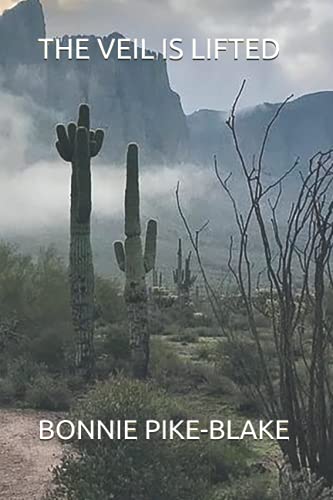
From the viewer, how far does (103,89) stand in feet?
295

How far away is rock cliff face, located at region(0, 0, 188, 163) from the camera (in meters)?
79.5

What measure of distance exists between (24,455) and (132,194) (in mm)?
7423

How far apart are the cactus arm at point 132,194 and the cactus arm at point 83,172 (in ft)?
3.28

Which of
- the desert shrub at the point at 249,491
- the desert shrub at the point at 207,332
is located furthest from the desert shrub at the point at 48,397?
the desert shrub at the point at 207,332

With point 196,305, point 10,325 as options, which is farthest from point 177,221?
point 10,325

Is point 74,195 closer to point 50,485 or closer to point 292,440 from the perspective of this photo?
point 50,485

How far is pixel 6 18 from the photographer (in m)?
97.3

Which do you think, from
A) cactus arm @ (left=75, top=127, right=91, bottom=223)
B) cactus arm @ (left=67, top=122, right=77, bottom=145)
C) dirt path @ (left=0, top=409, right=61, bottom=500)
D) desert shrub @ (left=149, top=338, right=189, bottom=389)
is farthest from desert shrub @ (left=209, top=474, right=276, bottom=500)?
cactus arm @ (left=67, top=122, right=77, bottom=145)

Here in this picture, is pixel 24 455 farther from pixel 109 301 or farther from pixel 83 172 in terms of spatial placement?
pixel 109 301

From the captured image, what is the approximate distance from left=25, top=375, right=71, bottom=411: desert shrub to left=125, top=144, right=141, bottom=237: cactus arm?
3.95 m

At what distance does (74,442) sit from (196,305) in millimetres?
26367

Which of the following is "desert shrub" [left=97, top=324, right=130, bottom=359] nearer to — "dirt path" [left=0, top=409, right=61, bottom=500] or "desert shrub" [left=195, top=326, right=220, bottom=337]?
"dirt path" [left=0, top=409, right=61, bottom=500]

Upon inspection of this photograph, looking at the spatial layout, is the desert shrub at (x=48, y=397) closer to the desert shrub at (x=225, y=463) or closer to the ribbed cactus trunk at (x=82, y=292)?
the ribbed cactus trunk at (x=82, y=292)

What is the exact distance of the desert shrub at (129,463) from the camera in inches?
274
